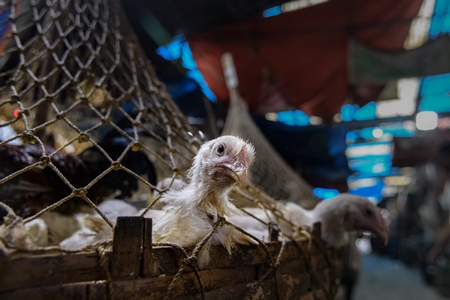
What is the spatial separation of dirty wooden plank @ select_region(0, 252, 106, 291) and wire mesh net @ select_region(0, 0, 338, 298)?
459 mm

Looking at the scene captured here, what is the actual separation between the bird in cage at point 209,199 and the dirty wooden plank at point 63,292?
23 cm

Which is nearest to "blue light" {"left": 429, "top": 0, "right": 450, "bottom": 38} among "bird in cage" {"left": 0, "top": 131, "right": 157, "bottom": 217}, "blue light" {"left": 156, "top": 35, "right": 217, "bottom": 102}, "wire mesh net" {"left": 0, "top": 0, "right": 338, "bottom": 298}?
"blue light" {"left": 156, "top": 35, "right": 217, "bottom": 102}

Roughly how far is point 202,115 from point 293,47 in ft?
3.98

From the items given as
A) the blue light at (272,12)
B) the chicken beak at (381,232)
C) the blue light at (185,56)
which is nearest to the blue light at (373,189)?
the blue light at (185,56)

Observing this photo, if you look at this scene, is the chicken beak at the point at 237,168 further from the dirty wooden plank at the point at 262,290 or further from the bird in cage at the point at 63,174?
the bird in cage at the point at 63,174

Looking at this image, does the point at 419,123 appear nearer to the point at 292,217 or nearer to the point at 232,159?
the point at 292,217

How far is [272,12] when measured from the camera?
10.8 ft

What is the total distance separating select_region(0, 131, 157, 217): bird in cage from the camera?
1.29 m

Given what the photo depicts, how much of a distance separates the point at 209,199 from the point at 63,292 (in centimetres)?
41

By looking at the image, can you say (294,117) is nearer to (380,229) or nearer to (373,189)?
(380,229)

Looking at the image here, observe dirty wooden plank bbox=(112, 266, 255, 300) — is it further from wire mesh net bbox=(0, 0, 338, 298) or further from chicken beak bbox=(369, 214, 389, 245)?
chicken beak bbox=(369, 214, 389, 245)

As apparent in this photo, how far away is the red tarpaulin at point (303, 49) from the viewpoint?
10.2 feet

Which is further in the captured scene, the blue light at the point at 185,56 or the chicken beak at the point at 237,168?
the blue light at the point at 185,56

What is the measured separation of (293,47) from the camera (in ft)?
11.2
